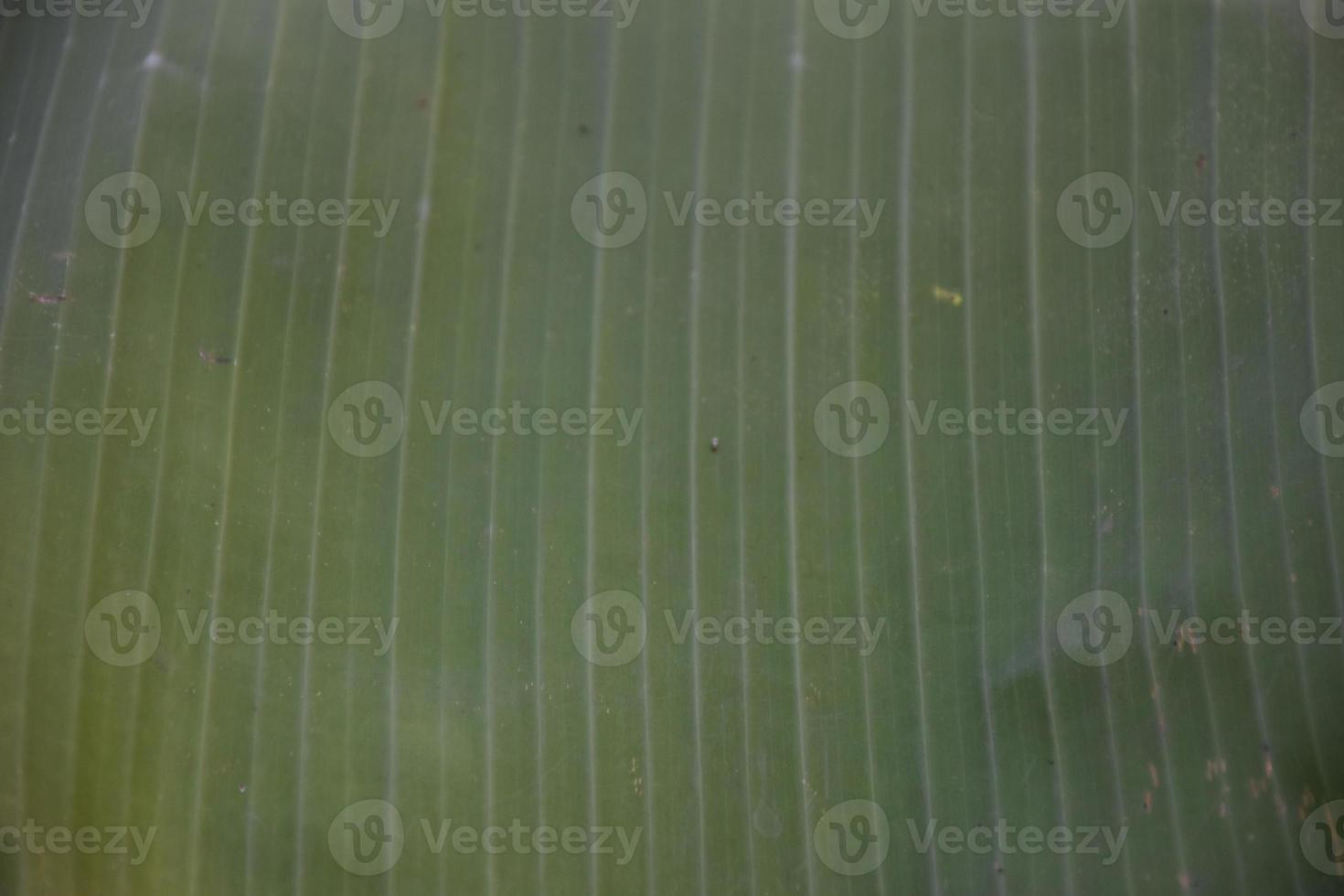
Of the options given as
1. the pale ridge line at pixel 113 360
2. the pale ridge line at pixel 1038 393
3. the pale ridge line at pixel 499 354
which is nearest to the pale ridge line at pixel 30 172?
the pale ridge line at pixel 113 360

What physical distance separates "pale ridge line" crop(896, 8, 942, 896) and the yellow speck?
0.13ft

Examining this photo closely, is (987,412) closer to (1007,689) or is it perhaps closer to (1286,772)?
(1007,689)

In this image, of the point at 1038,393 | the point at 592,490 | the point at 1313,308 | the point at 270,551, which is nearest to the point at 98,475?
the point at 270,551

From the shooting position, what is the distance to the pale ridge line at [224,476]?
1315 millimetres

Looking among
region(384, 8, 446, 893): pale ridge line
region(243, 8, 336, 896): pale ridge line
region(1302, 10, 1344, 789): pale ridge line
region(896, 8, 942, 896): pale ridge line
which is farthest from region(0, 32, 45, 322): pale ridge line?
region(1302, 10, 1344, 789): pale ridge line

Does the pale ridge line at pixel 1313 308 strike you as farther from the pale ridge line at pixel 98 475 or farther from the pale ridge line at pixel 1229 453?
the pale ridge line at pixel 98 475

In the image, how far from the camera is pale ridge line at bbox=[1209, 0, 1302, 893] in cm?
130

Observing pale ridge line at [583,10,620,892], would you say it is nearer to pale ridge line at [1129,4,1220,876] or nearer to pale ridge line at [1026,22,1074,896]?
pale ridge line at [1026,22,1074,896]

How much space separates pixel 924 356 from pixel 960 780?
586 mm

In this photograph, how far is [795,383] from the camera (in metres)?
1.33

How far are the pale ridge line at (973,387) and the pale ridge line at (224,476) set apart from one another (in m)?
0.96

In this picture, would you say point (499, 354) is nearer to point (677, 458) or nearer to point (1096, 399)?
point (677, 458)

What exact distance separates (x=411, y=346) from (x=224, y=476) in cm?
32

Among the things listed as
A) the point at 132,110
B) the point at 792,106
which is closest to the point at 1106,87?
the point at 792,106
